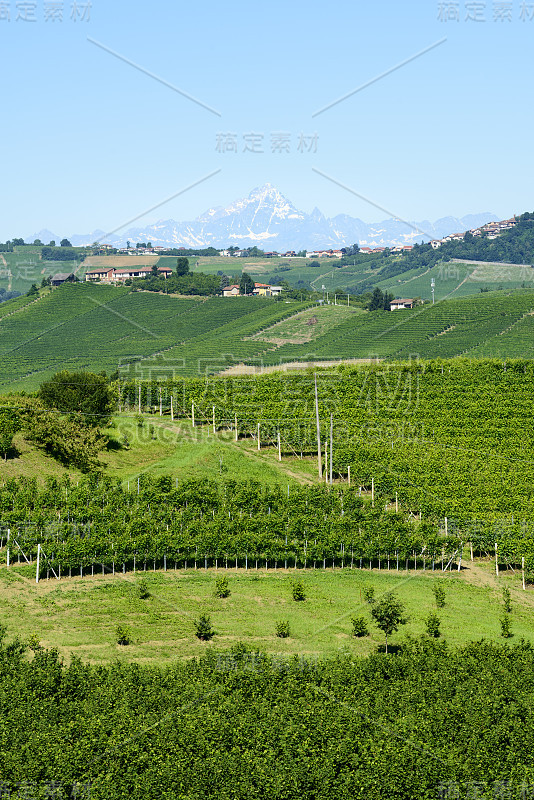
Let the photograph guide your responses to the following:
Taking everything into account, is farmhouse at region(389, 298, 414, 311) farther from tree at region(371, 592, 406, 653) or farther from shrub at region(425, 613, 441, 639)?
tree at region(371, 592, 406, 653)

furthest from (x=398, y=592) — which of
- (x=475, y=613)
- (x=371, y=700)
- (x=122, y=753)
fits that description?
(x=122, y=753)

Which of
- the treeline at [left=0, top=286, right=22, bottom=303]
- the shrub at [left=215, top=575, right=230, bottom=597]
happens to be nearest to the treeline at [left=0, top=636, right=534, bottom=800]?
the shrub at [left=215, top=575, right=230, bottom=597]

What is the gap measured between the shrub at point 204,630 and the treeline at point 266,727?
6.42 ft

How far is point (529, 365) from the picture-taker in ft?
184

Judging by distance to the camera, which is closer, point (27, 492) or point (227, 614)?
point (227, 614)

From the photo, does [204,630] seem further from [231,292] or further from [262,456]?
[231,292]

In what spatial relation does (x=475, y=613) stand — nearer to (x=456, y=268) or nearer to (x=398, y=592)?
(x=398, y=592)

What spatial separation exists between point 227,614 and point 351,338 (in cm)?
6778

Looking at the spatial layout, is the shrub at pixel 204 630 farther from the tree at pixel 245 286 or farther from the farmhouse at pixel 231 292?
the tree at pixel 245 286

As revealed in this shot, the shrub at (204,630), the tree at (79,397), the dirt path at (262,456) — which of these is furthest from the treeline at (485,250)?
the shrub at (204,630)

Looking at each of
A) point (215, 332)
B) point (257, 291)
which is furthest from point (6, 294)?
point (215, 332)

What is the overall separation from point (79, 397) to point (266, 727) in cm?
2808

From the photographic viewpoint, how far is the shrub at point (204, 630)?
2508cm

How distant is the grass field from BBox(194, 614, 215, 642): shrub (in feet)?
0.86
